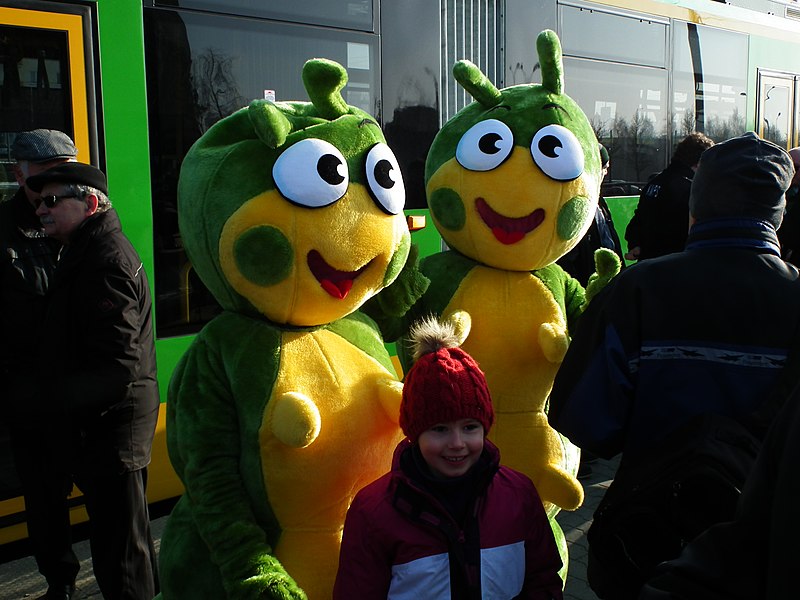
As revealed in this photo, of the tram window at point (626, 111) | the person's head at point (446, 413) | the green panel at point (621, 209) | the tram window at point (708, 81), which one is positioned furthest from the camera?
the tram window at point (708, 81)

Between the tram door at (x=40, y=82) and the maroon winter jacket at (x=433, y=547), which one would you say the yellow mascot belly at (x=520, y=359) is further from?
the tram door at (x=40, y=82)

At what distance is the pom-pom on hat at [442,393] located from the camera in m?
1.85

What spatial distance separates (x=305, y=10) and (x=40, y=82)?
1.40m

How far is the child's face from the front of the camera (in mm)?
1830

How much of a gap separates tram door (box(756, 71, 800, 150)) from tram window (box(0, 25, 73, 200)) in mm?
6590

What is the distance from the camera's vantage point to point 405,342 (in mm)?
2914

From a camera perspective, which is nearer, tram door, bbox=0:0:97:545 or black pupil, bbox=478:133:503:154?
black pupil, bbox=478:133:503:154

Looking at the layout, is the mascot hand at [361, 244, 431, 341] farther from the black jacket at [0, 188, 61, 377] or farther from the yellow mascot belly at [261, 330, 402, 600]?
the black jacket at [0, 188, 61, 377]

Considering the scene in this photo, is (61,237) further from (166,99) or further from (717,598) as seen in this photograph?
(717,598)

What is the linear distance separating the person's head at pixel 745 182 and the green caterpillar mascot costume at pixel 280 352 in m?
0.84

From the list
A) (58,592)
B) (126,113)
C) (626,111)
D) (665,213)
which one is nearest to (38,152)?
(126,113)

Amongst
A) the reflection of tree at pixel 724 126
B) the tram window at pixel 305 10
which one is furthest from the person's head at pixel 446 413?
the reflection of tree at pixel 724 126

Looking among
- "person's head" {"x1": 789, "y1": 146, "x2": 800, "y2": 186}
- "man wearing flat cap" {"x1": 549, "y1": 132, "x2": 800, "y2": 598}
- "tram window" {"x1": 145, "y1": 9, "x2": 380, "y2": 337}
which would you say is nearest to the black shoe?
"tram window" {"x1": 145, "y1": 9, "x2": 380, "y2": 337}

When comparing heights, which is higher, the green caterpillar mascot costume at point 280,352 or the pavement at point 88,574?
the green caterpillar mascot costume at point 280,352
